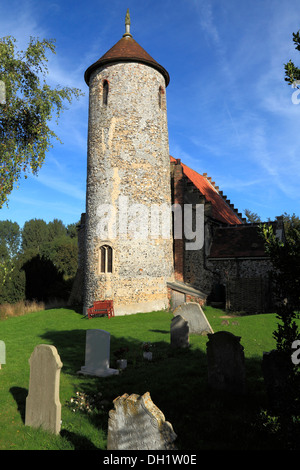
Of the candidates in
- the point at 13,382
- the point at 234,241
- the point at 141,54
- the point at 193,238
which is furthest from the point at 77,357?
the point at 141,54

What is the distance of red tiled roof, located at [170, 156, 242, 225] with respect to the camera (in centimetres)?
2505

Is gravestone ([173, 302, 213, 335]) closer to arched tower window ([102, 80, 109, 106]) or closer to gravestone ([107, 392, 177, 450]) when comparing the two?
gravestone ([107, 392, 177, 450])

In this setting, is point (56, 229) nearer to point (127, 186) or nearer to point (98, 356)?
point (127, 186)

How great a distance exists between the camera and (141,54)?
19.7 metres

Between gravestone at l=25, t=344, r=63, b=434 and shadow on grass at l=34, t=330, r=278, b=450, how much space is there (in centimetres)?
53

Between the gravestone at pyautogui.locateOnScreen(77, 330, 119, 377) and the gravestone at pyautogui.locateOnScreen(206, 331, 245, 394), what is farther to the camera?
the gravestone at pyautogui.locateOnScreen(77, 330, 119, 377)

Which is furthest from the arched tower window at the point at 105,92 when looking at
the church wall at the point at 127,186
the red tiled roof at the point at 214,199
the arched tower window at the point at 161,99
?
the red tiled roof at the point at 214,199

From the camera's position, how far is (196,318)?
1188 cm

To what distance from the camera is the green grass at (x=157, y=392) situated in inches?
199

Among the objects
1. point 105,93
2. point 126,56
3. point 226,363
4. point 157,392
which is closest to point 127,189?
point 105,93

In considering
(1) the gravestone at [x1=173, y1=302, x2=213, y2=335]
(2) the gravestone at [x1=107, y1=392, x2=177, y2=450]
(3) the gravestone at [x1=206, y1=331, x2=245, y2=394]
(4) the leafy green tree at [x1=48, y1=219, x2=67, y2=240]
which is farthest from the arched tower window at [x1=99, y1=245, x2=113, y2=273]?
(4) the leafy green tree at [x1=48, y1=219, x2=67, y2=240]

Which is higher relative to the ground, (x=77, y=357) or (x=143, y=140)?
(x=143, y=140)

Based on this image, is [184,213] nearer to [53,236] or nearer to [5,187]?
[5,187]

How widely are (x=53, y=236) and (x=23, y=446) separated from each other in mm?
62728
